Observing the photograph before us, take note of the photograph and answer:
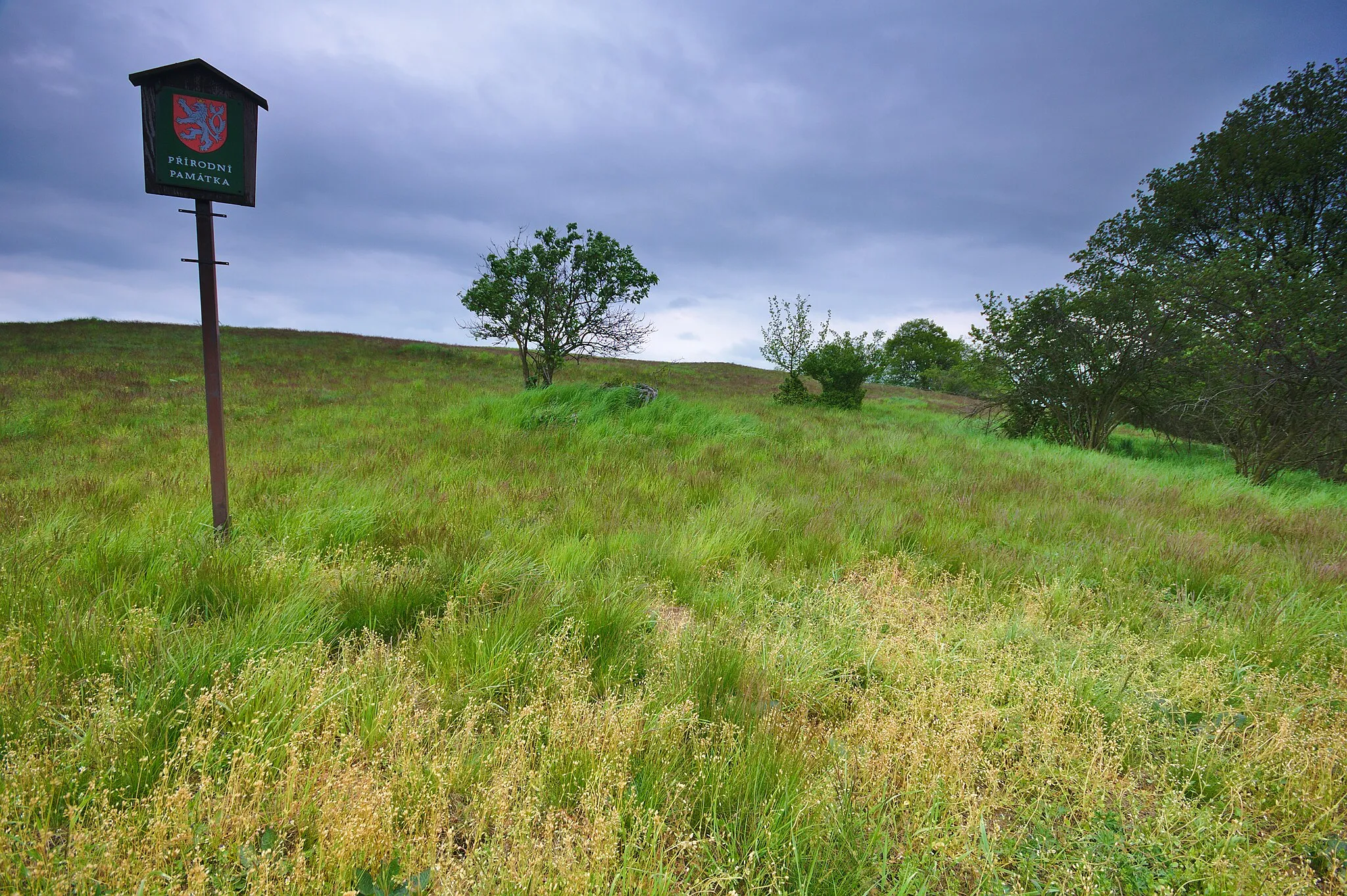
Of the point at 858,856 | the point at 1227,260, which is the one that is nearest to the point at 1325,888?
the point at 858,856

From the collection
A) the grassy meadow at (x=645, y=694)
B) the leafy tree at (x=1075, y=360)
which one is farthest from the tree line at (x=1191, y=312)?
the grassy meadow at (x=645, y=694)

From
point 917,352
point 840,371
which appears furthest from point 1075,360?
point 917,352

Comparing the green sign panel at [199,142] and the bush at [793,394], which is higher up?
the green sign panel at [199,142]

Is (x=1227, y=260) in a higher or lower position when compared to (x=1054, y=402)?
higher

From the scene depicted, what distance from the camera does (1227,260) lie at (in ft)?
35.8

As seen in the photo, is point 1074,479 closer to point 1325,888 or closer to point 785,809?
point 1325,888

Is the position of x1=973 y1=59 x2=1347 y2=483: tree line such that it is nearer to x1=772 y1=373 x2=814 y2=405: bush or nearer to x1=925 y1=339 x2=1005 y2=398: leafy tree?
x1=925 y1=339 x2=1005 y2=398: leafy tree

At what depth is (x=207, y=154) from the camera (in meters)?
3.61

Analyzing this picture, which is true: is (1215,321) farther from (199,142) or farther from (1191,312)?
(199,142)

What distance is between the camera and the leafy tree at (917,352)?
63.9 m

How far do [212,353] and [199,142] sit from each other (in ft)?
4.83

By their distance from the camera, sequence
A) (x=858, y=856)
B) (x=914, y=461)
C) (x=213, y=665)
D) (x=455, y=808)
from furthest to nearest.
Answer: (x=914, y=461)
(x=213, y=665)
(x=455, y=808)
(x=858, y=856)

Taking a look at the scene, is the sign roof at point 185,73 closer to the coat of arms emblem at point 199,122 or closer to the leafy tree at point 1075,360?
the coat of arms emblem at point 199,122

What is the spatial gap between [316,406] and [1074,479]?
1500 cm
